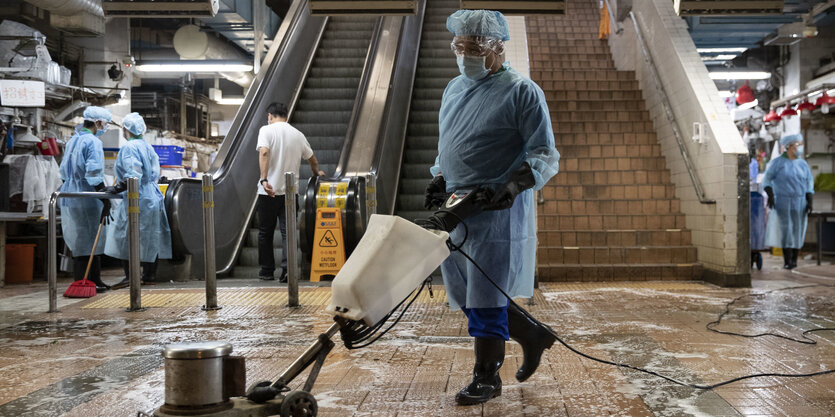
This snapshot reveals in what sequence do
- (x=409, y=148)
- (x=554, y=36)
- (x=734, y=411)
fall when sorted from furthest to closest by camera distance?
(x=554, y=36) < (x=409, y=148) < (x=734, y=411)

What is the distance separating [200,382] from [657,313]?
413cm

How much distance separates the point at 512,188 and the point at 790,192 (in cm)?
856

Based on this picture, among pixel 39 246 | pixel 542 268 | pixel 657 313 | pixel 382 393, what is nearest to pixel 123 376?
pixel 382 393

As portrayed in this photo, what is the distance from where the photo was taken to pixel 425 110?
1107cm

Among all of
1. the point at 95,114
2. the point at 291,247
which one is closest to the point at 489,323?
the point at 291,247

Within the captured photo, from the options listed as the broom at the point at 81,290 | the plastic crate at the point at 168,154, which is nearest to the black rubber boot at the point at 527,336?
the broom at the point at 81,290

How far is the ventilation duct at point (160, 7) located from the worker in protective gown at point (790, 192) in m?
7.54

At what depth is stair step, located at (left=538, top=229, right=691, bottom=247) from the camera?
27.0 feet

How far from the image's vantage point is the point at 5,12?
12.9 metres

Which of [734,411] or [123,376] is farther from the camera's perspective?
[123,376]

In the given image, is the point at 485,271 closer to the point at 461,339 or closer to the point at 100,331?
the point at 461,339

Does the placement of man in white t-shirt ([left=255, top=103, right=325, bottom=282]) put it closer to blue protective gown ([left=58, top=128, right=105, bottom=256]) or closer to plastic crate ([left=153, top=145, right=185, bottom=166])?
blue protective gown ([left=58, top=128, right=105, bottom=256])

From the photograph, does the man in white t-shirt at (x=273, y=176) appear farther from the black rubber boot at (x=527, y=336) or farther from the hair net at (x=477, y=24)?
the hair net at (x=477, y=24)

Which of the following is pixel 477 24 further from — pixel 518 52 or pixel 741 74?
pixel 741 74
